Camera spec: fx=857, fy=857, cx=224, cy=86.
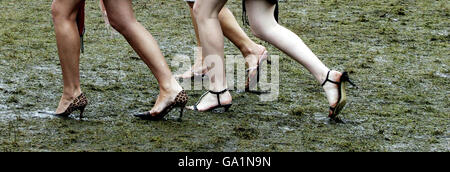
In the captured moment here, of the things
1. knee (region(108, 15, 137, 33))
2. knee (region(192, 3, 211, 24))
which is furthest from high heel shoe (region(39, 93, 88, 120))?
knee (region(192, 3, 211, 24))

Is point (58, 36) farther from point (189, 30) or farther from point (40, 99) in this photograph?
point (189, 30)

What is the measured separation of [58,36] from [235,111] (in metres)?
1.22

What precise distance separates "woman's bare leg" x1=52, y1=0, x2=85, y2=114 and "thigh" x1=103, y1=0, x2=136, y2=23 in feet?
0.62

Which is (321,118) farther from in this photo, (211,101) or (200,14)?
(200,14)

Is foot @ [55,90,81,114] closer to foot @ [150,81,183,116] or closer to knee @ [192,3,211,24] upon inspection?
foot @ [150,81,183,116]

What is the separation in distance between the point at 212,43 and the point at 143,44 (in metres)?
0.42

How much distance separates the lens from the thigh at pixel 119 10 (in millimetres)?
4941

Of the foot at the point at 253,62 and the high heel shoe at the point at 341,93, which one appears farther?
the foot at the point at 253,62

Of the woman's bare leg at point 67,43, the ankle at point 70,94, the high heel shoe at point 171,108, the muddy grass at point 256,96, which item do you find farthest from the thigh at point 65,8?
the high heel shoe at point 171,108

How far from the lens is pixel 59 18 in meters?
4.88

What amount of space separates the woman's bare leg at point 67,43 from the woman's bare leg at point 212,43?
0.73m

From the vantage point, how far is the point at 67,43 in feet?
16.3

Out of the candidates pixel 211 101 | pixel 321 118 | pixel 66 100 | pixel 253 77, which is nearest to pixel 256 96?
pixel 253 77

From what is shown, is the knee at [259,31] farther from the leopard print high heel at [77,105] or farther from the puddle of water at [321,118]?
the leopard print high heel at [77,105]
